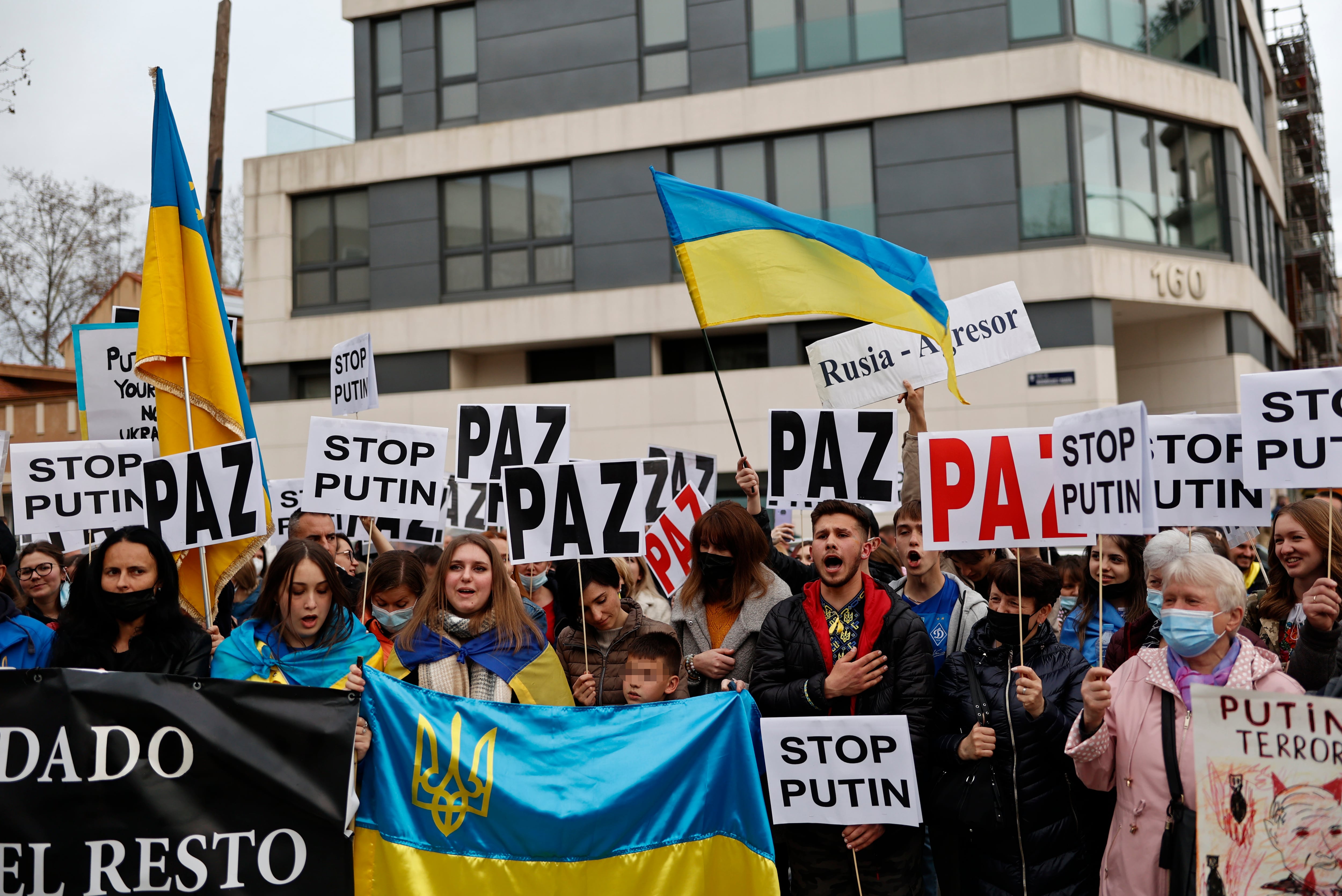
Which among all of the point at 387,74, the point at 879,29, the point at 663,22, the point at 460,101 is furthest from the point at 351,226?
the point at 879,29

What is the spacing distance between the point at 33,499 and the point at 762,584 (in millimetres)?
4402

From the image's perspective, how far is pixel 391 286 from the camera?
2497cm

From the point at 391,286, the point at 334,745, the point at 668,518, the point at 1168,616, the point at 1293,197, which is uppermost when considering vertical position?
the point at 1293,197

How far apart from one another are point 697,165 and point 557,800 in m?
19.8

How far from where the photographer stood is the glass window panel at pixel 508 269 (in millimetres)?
24344

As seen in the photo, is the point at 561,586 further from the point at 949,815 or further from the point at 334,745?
the point at 949,815

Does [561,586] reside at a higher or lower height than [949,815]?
higher

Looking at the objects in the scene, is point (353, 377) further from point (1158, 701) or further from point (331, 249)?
point (331, 249)

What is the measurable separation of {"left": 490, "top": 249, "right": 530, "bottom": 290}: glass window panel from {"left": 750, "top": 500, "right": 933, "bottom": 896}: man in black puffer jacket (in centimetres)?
2009

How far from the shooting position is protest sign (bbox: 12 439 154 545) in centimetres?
690

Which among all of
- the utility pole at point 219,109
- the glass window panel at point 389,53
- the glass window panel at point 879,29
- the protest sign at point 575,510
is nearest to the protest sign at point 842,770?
the protest sign at point 575,510

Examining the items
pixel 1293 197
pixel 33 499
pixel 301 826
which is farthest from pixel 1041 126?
pixel 1293 197

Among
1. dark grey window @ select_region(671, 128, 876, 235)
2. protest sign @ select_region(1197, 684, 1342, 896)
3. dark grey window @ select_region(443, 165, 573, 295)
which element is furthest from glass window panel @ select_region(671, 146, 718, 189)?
protest sign @ select_region(1197, 684, 1342, 896)

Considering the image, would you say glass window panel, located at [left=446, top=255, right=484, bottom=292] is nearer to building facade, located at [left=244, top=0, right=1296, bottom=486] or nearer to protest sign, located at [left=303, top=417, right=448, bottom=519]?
building facade, located at [left=244, top=0, right=1296, bottom=486]
